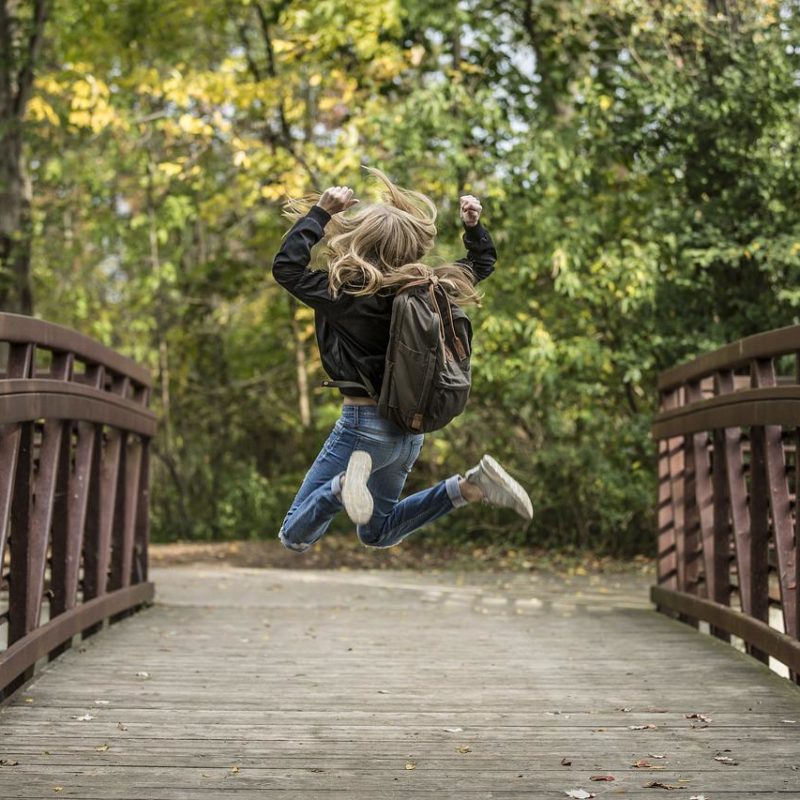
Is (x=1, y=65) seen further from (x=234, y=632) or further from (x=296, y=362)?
(x=234, y=632)

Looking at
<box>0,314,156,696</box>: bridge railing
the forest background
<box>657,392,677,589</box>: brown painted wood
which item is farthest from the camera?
the forest background

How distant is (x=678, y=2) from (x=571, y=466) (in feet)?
15.2

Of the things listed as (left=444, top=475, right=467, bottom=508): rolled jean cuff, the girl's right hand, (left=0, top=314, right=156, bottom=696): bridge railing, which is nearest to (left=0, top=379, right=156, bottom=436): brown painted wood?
(left=0, top=314, right=156, bottom=696): bridge railing

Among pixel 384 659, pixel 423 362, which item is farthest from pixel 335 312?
pixel 384 659

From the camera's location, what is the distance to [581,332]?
13.4 m

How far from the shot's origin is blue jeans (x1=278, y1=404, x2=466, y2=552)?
204 inches

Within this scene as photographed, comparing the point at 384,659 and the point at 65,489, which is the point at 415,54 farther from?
the point at 384,659

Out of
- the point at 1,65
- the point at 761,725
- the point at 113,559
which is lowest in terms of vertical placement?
the point at 761,725

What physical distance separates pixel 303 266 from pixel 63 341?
1773 mm

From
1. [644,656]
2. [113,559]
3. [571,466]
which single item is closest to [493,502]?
[644,656]

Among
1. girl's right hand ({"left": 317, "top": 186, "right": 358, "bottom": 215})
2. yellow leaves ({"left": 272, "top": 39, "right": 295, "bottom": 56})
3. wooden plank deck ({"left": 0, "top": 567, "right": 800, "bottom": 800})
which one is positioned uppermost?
yellow leaves ({"left": 272, "top": 39, "right": 295, "bottom": 56})

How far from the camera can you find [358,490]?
4988 millimetres

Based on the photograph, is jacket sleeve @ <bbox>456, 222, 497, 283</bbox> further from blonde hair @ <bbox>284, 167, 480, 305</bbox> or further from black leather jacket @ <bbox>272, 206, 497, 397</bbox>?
black leather jacket @ <bbox>272, 206, 497, 397</bbox>

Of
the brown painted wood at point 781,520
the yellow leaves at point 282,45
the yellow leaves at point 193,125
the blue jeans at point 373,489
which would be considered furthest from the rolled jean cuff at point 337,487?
the yellow leaves at point 282,45
